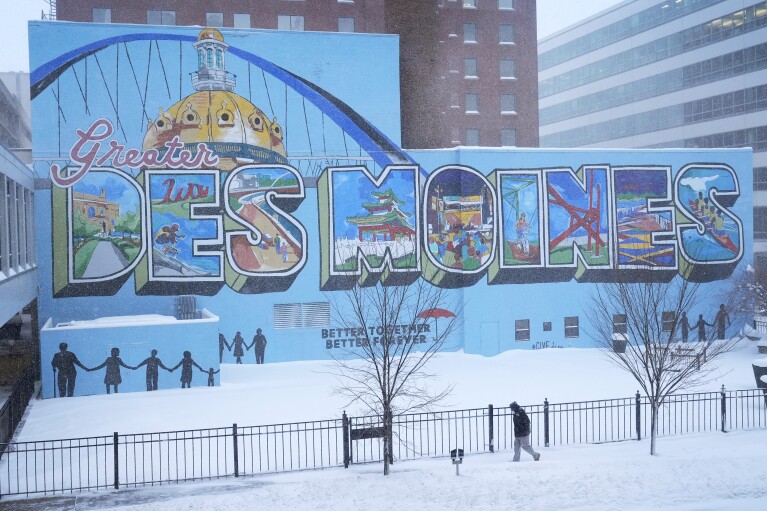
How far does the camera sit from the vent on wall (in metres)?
29.9

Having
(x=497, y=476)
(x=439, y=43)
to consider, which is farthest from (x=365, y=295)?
(x=439, y=43)

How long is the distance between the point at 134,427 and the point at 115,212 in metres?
10.7

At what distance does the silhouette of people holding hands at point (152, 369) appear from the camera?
82.4ft

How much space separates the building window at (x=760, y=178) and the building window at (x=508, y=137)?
710 inches

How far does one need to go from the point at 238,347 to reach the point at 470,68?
35908 mm

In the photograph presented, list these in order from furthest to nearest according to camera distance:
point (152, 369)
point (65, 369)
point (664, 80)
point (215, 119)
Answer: point (664, 80), point (215, 119), point (152, 369), point (65, 369)

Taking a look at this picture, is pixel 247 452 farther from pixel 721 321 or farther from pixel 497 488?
pixel 721 321

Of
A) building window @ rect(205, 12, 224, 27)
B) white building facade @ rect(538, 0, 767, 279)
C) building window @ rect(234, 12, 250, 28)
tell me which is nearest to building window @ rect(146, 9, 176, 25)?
building window @ rect(205, 12, 224, 27)

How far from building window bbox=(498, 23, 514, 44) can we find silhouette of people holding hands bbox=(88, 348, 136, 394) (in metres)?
42.9

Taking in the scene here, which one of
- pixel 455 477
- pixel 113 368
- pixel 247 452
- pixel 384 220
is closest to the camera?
pixel 455 477

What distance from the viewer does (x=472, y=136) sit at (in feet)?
189

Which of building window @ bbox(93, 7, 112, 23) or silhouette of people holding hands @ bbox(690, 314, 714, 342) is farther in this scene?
building window @ bbox(93, 7, 112, 23)

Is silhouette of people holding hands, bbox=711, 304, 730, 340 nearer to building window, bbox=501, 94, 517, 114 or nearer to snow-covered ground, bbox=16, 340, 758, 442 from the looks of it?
snow-covered ground, bbox=16, 340, 758, 442

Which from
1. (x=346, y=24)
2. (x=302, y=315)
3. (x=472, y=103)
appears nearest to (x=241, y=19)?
(x=346, y=24)
